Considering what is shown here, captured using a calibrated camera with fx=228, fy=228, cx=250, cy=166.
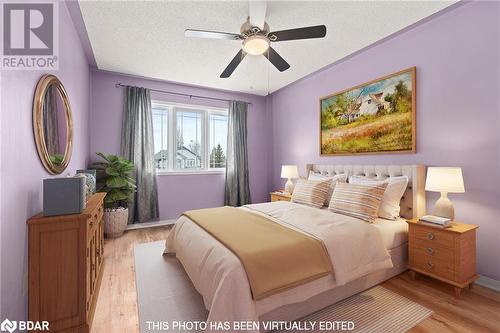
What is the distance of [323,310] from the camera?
190cm

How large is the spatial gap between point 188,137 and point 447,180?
13.8ft

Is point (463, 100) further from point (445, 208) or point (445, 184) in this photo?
point (445, 208)

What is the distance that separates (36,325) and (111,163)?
8.36 feet

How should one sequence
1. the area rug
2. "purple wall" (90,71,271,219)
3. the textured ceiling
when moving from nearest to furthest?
the area rug
the textured ceiling
"purple wall" (90,71,271,219)

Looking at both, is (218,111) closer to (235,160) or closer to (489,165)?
(235,160)

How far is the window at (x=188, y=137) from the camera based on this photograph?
458 cm

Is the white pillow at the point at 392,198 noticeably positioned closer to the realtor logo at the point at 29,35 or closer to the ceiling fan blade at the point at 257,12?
the ceiling fan blade at the point at 257,12

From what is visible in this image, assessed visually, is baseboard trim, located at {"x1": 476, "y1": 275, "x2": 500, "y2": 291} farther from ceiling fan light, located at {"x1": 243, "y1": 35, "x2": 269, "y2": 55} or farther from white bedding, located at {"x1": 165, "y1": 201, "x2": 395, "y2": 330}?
ceiling fan light, located at {"x1": 243, "y1": 35, "x2": 269, "y2": 55}

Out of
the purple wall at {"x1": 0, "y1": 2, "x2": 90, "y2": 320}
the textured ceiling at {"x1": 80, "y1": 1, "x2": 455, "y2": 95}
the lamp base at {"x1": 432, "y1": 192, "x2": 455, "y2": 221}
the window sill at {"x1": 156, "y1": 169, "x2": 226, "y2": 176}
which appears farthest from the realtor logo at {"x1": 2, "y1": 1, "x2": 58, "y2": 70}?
the lamp base at {"x1": 432, "y1": 192, "x2": 455, "y2": 221}

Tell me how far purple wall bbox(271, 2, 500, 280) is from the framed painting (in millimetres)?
110

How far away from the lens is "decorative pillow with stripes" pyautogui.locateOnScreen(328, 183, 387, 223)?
2.48 m

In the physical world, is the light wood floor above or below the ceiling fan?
below

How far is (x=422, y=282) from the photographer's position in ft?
7.64

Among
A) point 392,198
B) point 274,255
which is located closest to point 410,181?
point 392,198
